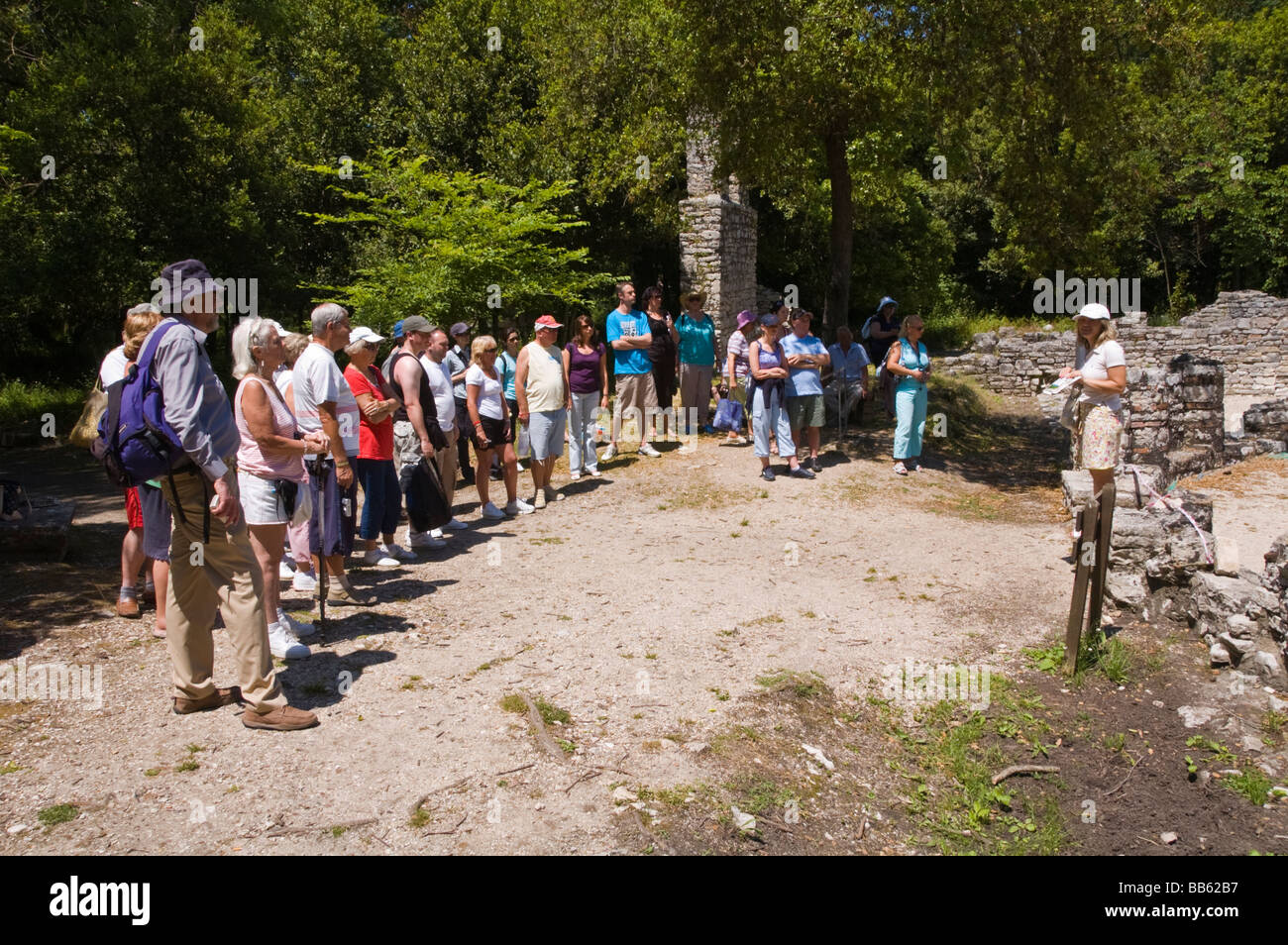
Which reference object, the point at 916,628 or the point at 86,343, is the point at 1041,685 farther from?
the point at 86,343

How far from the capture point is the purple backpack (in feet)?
14.8

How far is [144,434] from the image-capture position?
4500 mm

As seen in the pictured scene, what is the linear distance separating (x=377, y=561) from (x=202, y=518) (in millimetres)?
3341

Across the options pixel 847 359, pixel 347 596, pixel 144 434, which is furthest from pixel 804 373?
pixel 144 434

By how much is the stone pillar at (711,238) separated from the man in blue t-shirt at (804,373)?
464cm

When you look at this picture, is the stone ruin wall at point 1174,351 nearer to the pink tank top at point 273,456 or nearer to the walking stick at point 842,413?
the walking stick at point 842,413

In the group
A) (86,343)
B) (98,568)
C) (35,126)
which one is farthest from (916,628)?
(86,343)

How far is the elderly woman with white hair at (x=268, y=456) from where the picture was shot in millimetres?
5367

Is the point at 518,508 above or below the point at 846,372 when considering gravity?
below

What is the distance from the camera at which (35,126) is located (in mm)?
14336

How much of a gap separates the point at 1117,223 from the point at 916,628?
2399 cm

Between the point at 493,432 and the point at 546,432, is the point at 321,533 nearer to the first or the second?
the point at 493,432

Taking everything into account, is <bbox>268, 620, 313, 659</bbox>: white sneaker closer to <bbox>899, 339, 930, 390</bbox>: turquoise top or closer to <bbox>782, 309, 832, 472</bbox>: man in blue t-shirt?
<bbox>782, 309, 832, 472</bbox>: man in blue t-shirt

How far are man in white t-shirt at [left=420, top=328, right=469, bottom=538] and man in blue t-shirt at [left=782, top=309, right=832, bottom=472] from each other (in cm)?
397
